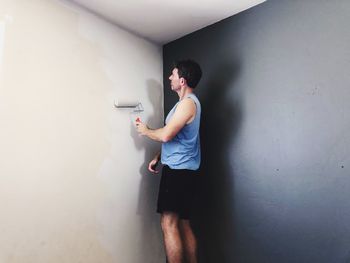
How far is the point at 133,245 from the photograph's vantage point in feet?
5.67

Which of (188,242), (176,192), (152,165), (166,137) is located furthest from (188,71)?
(188,242)

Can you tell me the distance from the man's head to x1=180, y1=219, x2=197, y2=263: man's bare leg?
0.87 meters

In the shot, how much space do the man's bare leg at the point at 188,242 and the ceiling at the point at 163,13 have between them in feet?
4.35

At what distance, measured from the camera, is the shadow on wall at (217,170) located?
168cm

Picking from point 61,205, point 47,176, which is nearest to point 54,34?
point 47,176

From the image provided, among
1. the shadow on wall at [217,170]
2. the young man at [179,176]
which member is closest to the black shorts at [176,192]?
the young man at [179,176]

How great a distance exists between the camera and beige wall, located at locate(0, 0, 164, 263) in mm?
Answer: 1265

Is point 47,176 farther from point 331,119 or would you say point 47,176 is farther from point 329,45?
point 329,45

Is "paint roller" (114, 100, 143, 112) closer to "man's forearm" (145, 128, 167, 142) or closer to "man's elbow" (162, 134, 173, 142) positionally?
"man's forearm" (145, 128, 167, 142)

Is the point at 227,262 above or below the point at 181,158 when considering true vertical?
below

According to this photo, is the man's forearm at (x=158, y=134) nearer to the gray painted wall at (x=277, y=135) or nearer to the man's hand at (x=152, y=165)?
the man's hand at (x=152, y=165)

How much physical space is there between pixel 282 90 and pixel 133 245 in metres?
1.31

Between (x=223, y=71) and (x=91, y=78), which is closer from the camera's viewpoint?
(x=91, y=78)

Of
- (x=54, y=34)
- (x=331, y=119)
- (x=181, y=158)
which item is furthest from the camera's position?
(x=181, y=158)
